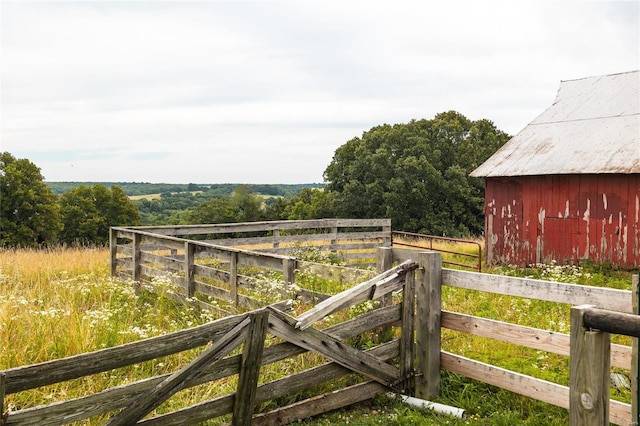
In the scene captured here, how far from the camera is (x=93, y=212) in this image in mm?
47375

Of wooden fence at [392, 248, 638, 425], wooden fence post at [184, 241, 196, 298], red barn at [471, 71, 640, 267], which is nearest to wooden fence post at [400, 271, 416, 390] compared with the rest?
wooden fence at [392, 248, 638, 425]

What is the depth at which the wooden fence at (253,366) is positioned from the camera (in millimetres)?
3742

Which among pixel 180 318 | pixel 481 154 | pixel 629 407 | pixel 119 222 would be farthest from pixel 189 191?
pixel 629 407

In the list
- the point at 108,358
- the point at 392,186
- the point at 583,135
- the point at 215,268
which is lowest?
the point at 215,268

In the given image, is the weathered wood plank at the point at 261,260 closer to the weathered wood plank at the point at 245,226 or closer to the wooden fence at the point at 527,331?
the wooden fence at the point at 527,331

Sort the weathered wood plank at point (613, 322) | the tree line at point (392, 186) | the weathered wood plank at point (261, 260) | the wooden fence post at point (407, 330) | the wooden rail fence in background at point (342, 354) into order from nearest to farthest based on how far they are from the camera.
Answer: the weathered wood plank at point (613, 322) < the wooden rail fence in background at point (342, 354) < the wooden fence post at point (407, 330) < the weathered wood plank at point (261, 260) < the tree line at point (392, 186)

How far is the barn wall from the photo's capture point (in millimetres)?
15117

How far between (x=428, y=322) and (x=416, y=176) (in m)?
30.8

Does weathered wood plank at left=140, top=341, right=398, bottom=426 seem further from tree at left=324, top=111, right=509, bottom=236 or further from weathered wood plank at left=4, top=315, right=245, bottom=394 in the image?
tree at left=324, top=111, right=509, bottom=236

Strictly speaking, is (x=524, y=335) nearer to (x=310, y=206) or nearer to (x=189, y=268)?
(x=189, y=268)

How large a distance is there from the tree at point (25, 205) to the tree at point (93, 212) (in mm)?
3763

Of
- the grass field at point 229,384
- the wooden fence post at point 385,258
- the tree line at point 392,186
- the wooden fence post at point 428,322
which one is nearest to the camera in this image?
the grass field at point 229,384

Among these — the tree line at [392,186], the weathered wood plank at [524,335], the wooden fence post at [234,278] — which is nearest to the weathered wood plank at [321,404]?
the weathered wood plank at [524,335]

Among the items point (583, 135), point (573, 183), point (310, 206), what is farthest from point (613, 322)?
point (310, 206)
